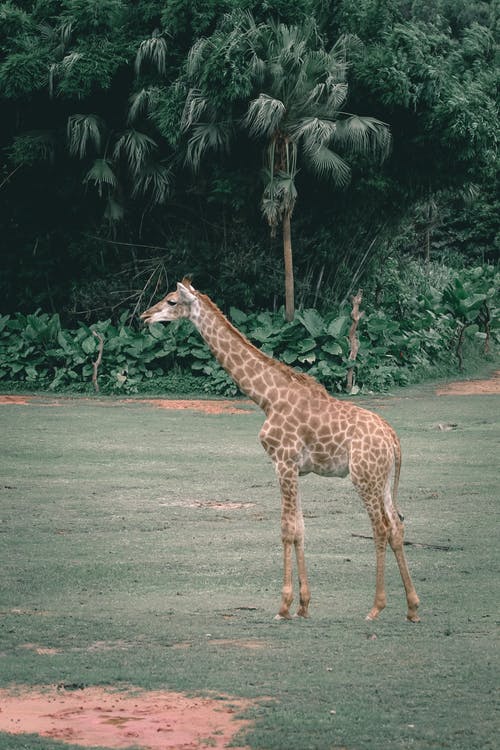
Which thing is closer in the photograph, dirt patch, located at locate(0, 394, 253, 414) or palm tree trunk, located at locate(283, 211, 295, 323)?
dirt patch, located at locate(0, 394, 253, 414)

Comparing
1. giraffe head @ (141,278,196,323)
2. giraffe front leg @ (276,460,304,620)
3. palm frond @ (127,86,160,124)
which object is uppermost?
palm frond @ (127,86,160,124)

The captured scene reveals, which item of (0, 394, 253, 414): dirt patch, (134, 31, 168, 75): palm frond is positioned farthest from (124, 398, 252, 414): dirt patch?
(134, 31, 168, 75): palm frond

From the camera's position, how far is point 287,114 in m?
23.9

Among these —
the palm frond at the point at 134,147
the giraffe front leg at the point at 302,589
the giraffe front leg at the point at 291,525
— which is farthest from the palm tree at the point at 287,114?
the giraffe front leg at the point at 302,589

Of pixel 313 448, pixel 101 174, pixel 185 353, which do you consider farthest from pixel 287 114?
pixel 313 448

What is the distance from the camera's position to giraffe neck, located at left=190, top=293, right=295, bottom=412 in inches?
356

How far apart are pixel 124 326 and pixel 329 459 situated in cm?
1799

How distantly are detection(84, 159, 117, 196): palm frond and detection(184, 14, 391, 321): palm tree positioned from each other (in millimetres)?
1706

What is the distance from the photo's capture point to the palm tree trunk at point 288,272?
2458cm

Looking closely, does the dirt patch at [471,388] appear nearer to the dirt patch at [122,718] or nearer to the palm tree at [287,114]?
the palm tree at [287,114]

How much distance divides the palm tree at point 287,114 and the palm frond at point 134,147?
3.50ft

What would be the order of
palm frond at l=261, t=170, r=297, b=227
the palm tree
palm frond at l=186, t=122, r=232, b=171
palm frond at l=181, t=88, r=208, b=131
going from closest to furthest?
the palm tree, palm frond at l=181, t=88, r=208, b=131, palm frond at l=186, t=122, r=232, b=171, palm frond at l=261, t=170, r=297, b=227

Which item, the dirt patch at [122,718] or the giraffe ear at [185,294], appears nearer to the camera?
the dirt patch at [122,718]

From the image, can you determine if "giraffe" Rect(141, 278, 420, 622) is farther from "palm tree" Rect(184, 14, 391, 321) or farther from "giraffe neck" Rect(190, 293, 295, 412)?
"palm tree" Rect(184, 14, 391, 321)
